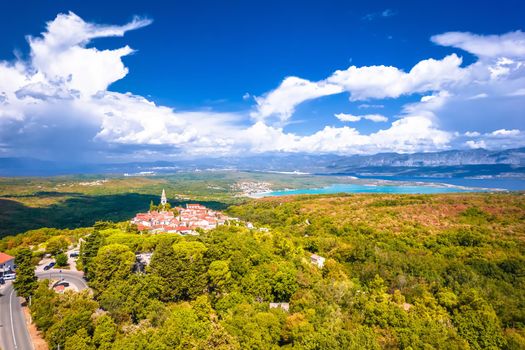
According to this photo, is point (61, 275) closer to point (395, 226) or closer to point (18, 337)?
point (18, 337)

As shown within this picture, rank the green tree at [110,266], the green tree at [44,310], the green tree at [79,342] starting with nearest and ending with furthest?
the green tree at [79,342] → the green tree at [44,310] → the green tree at [110,266]

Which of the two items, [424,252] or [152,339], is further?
[424,252]

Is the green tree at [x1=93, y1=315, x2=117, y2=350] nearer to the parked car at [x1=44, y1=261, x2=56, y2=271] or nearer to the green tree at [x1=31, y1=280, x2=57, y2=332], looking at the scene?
the green tree at [x1=31, y1=280, x2=57, y2=332]

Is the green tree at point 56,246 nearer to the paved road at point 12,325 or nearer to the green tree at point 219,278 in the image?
the paved road at point 12,325

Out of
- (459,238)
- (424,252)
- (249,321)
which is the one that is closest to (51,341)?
(249,321)

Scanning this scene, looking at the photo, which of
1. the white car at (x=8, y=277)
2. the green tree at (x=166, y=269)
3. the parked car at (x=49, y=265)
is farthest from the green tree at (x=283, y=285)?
the white car at (x=8, y=277)
